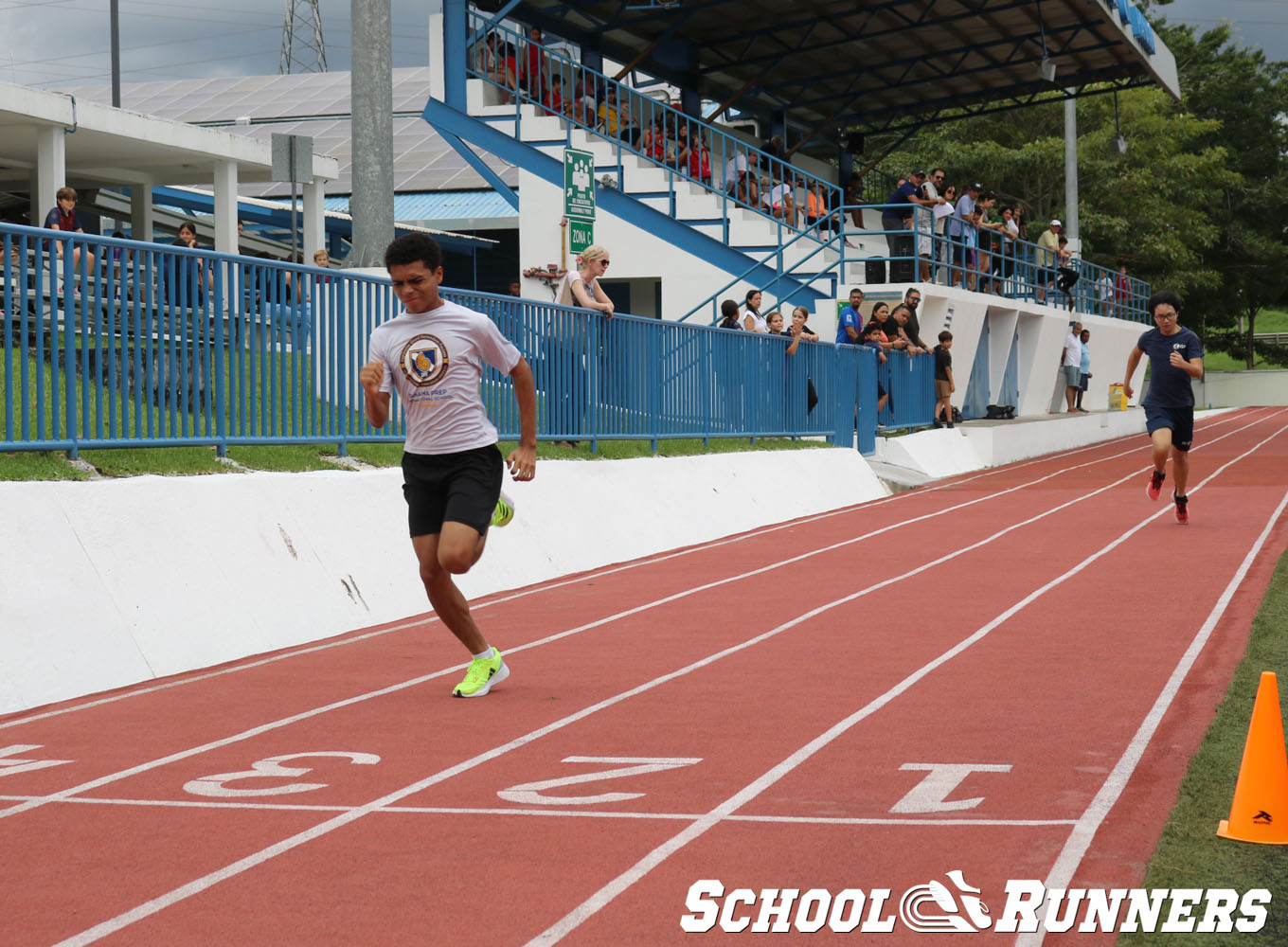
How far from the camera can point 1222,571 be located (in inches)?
486

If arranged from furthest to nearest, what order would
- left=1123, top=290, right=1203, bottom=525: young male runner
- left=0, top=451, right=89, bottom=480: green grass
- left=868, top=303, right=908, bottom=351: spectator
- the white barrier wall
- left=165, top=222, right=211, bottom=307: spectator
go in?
1. left=868, top=303, right=908, bottom=351: spectator
2. left=1123, top=290, right=1203, bottom=525: young male runner
3. left=165, top=222, right=211, bottom=307: spectator
4. left=0, top=451, right=89, bottom=480: green grass
5. the white barrier wall

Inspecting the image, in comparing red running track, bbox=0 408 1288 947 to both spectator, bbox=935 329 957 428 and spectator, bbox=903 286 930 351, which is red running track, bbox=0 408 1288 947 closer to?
spectator, bbox=903 286 930 351

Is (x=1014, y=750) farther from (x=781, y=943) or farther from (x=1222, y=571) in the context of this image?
(x=1222, y=571)

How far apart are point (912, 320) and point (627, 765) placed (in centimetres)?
2042

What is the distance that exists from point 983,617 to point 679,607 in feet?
7.00

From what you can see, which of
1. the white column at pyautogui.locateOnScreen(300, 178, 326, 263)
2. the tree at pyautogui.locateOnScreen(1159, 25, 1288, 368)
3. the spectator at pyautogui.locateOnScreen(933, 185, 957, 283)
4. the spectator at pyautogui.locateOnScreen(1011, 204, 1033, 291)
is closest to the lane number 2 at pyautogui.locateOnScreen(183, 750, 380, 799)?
the spectator at pyautogui.locateOnScreen(933, 185, 957, 283)

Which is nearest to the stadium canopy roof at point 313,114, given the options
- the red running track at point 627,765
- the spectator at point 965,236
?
the spectator at point 965,236

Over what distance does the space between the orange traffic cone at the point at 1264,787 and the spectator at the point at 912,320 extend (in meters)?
21.4

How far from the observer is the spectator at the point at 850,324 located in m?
24.3

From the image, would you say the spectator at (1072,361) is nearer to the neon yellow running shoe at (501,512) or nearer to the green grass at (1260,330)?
the neon yellow running shoe at (501,512)

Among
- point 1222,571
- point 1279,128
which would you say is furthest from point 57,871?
point 1279,128

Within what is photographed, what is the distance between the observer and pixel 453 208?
39188 millimetres

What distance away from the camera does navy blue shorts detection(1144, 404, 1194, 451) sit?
51.7ft

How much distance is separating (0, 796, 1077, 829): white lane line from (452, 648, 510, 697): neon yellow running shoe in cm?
218
